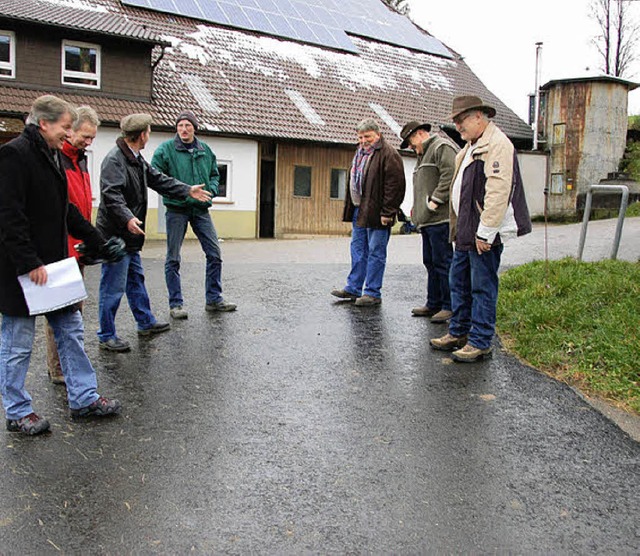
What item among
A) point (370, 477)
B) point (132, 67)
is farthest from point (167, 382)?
point (132, 67)

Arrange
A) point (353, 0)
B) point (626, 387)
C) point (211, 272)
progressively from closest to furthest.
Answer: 1. point (626, 387)
2. point (211, 272)
3. point (353, 0)

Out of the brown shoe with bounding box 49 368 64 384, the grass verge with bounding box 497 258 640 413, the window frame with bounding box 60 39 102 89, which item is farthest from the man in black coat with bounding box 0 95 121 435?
the window frame with bounding box 60 39 102 89

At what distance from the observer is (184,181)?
7000mm

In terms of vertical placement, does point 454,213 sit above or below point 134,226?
above

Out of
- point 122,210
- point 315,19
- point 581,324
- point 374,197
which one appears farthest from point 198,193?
point 315,19

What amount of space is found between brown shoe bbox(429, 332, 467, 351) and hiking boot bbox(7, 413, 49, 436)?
10.9 feet

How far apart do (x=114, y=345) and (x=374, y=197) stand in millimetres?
3387

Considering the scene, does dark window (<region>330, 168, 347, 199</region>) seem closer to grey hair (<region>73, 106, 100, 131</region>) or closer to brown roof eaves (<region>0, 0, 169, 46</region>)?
brown roof eaves (<region>0, 0, 169, 46</region>)

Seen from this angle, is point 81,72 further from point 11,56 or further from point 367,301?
point 367,301

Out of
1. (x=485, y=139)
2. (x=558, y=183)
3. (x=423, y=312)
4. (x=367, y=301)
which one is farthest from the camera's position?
(x=558, y=183)

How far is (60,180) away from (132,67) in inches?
706

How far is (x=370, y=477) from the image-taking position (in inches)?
135

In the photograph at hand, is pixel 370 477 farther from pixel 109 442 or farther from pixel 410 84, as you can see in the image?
pixel 410 84

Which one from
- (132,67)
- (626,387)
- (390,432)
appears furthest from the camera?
(132,67)
